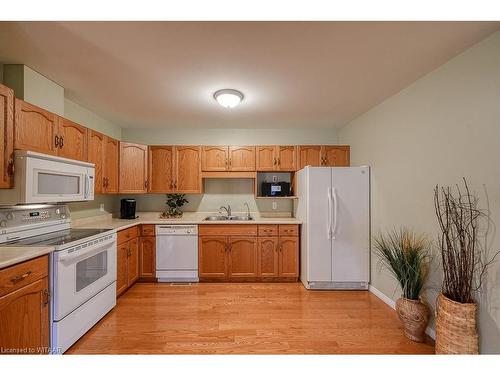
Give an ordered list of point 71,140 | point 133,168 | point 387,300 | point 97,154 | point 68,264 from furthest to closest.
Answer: point 133,168, point 97,154, point 387,300, point 71,140, point 68,264

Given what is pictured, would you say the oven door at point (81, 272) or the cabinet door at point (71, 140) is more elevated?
the cabinet door at point (71, 140)

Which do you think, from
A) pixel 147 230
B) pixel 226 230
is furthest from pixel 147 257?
pixel 226 230

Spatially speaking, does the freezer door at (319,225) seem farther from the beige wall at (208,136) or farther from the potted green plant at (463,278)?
the potted green plant at (463,278)

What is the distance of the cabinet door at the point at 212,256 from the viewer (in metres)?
3.33

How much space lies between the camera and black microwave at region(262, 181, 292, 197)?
12.3 ft

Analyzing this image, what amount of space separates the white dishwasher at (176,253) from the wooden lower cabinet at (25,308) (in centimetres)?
163

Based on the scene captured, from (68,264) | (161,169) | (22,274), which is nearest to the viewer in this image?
(22,274)

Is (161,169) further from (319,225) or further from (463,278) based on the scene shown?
(463,278)

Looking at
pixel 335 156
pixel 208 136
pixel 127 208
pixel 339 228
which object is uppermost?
pixel 208 136

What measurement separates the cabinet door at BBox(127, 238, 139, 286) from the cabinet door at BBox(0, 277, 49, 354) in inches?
52.9

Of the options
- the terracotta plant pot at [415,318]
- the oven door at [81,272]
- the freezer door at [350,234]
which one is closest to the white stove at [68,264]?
the oven door at [81,272]

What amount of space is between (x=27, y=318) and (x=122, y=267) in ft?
4.40

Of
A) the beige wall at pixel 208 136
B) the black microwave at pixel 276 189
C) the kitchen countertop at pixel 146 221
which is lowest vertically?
the kitchen countertop at pixel 146 221

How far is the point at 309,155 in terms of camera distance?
3.77m
